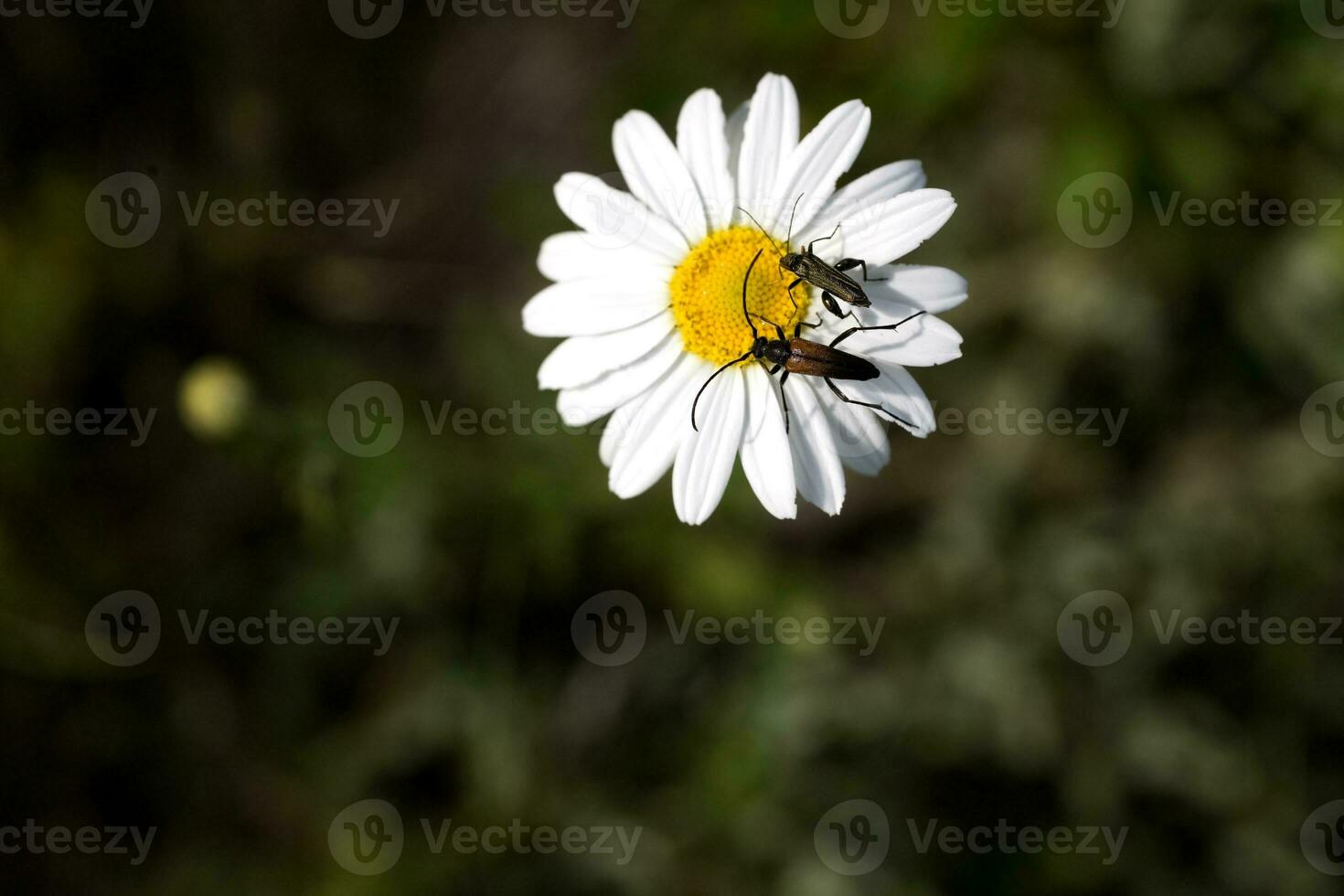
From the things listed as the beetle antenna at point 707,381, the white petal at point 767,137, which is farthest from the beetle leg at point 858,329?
the white petal at point 767,137

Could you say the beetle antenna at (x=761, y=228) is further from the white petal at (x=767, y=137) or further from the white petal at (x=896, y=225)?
the white petal at (x=896, y=225)

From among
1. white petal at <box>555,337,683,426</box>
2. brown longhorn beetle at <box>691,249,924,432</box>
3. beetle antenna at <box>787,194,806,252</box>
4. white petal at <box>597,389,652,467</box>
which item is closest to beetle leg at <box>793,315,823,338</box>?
brown longhorn beetle at <box>691,249,924,432</box>

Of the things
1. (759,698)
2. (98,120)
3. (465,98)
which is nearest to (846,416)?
(759,698)

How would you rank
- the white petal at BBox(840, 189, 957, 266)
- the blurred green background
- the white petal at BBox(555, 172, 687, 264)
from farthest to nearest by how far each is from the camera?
the blurred green background
the white petal at BBox(555, 172, 687, 264)
the white petal at BBox(840, 189, 957, 266)

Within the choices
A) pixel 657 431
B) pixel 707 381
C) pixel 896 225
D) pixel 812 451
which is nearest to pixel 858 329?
pixel 896 225

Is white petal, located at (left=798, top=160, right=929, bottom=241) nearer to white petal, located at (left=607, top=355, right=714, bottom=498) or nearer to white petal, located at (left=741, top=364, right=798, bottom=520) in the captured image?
white petal, located at (left=741, top=364, right=798, bottom=520)

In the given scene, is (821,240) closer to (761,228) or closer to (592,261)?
(761,228)
